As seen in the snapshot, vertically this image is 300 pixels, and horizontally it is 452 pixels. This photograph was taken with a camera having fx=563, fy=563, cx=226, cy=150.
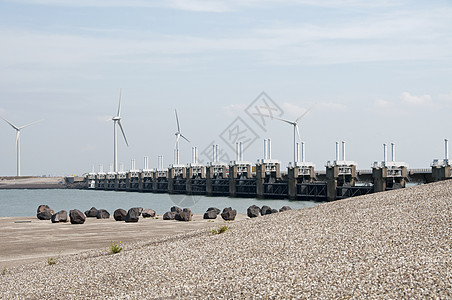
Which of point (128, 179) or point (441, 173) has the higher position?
point (441, 173)

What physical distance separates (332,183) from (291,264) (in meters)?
80.8

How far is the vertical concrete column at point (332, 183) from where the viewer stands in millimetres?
93625

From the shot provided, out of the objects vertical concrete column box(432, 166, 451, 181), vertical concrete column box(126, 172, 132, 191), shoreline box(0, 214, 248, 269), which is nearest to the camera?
shoreline box(0, 214, 248, 269)

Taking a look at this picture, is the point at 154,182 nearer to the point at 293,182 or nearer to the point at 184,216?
the point at 293,182

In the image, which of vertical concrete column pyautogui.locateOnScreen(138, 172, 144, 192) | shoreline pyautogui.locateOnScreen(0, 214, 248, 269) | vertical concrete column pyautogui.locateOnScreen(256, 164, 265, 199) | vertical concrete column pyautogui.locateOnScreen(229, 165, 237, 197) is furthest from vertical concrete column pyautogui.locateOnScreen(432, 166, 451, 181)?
vertical concrete column pyautogui.locateOnScreen(138, 172, 144, 192)

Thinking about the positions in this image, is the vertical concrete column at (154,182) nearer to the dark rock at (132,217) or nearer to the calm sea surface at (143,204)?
the calm sea surface at (143,204)

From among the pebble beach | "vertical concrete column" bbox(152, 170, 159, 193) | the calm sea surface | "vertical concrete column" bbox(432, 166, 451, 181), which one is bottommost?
the calm sea surface

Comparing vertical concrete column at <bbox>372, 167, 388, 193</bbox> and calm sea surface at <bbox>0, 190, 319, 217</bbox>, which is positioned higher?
vertical concrete column at <bbox>372, 167, 388, 193</bbox>

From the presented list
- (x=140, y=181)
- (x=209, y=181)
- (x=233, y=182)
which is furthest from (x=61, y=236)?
(x=140, y=181)

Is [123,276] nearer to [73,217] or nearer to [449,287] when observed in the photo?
[449,287]

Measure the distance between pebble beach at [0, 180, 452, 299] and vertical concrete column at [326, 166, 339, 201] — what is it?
2788 inches

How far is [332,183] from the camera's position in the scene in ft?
308

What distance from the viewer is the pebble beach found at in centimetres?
1234

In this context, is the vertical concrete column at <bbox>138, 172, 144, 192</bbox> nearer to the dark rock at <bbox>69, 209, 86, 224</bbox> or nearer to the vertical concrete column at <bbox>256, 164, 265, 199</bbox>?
the vertical concrete column at <bbox>256, 164, 265, 199</bbox>
